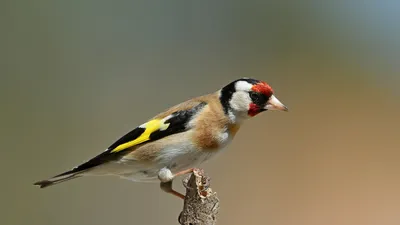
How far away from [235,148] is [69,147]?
1.97 feet

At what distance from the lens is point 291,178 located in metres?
1.90

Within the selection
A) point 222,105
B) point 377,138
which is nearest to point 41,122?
point 222,105

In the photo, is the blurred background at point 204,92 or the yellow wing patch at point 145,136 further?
the blurred background at point 204,92

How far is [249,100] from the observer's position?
1.08 metres

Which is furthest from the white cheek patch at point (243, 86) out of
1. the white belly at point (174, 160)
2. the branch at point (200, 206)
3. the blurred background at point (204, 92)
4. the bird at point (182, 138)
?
the blurred background at point (204, 92)

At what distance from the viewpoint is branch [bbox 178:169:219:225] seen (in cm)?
87

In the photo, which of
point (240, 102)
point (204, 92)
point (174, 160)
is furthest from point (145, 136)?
point (204, 92)

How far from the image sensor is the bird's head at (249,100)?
3.51 feet

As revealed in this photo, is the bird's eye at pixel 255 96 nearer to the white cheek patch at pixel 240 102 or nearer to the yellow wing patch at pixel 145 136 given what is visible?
the white cheek patch at pixel 240 102

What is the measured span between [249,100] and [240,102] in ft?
0.07

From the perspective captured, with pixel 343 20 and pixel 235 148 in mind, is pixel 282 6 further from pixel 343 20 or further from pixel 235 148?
pixel 235 148

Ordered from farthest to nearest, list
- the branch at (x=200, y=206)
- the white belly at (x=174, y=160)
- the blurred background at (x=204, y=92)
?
the blurred background at (x=204, y=92) < the white belly at (x=174, y=160) < the branch at (x=200, y=206)

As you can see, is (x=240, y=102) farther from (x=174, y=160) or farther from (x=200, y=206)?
(x=200, y=206)

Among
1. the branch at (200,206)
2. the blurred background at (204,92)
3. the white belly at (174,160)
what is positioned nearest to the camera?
the branch at (200,206)
